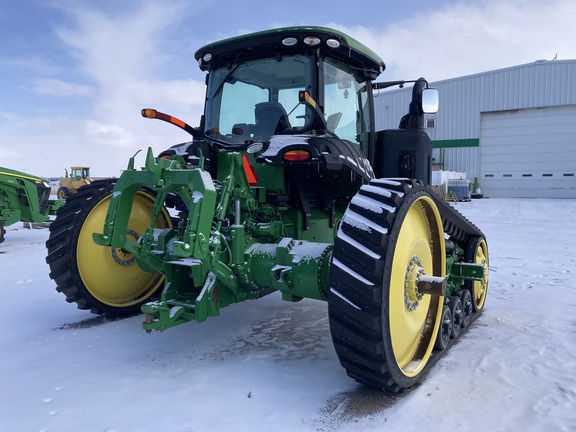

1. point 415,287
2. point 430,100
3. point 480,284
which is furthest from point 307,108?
point 480,284

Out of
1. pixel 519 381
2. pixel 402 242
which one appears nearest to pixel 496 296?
pixel 519 381

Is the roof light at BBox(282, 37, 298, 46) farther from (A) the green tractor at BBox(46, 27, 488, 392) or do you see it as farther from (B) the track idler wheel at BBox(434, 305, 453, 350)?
(B) the track idler wheel at BBox(434, 305, 453, 350)

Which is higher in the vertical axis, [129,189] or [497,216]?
[129,189]

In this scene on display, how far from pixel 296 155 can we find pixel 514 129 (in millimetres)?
26635

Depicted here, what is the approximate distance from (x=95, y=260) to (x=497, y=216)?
15634mm

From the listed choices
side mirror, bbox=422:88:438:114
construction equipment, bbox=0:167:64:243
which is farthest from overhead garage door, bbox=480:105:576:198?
side mirror, bbox=422:88:438:114

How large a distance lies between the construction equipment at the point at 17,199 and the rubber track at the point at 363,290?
31.7 feet

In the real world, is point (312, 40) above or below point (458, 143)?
below

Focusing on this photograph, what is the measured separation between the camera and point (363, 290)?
255 centimetres

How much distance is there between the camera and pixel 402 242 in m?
2.92

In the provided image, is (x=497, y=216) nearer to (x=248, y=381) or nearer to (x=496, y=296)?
(x=496, y=296)

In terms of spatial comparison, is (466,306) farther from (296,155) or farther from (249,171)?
(249,171)

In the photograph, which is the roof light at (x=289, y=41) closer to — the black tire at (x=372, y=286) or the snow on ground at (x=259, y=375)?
the black tire at (x=372, y=286)

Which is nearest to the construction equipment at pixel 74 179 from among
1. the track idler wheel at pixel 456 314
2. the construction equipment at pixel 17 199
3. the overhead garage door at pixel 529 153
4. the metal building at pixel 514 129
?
the construction equipment at pixel 17 199
